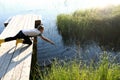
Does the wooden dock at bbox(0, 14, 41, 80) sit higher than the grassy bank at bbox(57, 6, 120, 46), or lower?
higher

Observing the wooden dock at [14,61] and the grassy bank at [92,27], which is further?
the grassy bank at [92,27]

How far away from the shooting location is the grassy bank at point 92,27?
33.3 ft

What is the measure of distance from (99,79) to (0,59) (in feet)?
7.75

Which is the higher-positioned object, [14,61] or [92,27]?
[14,61]

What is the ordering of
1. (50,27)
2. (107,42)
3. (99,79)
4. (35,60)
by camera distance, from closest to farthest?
(99,79) < (35,60) < (107,42) < (50,27)

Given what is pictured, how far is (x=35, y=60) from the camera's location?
841 centimetres

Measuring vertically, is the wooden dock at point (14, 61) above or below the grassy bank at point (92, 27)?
above

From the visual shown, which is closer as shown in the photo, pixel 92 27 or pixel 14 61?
pixel 14 61

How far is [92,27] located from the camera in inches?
419

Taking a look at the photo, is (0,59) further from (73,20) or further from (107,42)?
(73,20)

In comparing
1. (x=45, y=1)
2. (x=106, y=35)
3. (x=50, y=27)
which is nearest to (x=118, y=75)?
(x=106, y=35)

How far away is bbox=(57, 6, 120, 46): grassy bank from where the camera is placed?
399 inches

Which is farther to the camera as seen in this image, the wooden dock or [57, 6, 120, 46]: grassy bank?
[57, 6, 120, 46]: grassy bank

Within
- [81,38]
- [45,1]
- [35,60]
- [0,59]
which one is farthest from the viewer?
[45,1]
